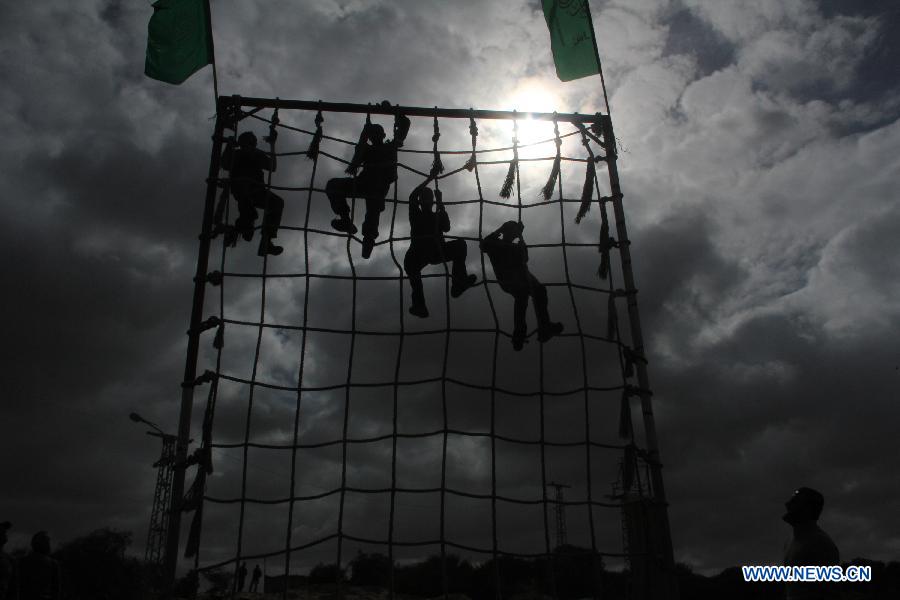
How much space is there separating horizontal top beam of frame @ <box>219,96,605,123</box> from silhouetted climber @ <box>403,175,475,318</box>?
67 centimetres

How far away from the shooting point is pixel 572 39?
7.50m

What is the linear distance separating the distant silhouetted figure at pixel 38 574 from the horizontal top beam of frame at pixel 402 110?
4.62 metres

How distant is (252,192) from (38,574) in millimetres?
4108

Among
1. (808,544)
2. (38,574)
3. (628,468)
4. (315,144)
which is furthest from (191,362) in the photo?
(808,544)

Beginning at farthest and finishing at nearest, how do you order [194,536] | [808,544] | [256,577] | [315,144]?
1. [256,577]
2. [315,144]
3. [194,536]
4. [808,544]

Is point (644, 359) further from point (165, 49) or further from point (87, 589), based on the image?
point (87, 589)

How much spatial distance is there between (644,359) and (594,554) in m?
1.68

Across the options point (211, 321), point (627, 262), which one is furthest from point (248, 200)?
point (627, 262)

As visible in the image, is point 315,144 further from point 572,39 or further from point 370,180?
point 572,39

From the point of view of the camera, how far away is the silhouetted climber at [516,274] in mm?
7297

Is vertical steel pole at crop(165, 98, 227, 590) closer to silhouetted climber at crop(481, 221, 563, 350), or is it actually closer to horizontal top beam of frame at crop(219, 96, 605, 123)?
horizontal top beam of frame at crop(219, 96, 605, 123)

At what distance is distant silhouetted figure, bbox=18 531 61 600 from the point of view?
7.09 metres

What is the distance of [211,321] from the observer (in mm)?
6023

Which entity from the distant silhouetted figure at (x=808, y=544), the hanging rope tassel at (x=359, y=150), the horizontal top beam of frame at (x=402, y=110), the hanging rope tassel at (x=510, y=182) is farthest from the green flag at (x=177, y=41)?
the distant silhouetted figure at (x=808, y=544)
